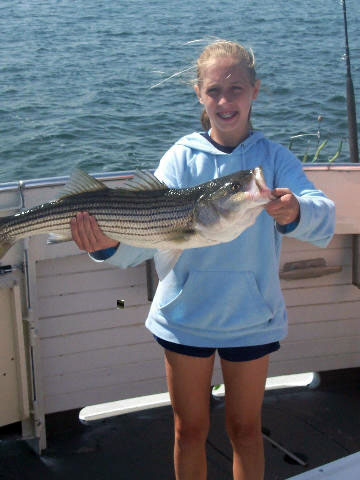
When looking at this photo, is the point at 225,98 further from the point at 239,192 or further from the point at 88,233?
the point at 88,233

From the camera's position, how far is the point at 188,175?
125 inches

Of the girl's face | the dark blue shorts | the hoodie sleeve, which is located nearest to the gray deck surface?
the dark blue shorts

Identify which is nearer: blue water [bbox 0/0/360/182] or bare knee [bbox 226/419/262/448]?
bare knee [bbox 226/419/262/448]

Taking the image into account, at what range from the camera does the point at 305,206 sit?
2797mm

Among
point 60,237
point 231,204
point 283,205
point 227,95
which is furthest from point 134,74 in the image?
point 283,205

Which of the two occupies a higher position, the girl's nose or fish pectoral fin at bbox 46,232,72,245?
the girl's nose

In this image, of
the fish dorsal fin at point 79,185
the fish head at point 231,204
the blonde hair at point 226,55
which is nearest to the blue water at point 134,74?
the blonde hair at point 226,55

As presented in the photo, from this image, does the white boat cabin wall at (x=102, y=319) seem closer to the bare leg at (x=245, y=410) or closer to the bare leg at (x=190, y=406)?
the bare leg at (x=190, y=406)

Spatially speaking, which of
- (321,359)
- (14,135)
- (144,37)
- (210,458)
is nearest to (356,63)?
(144,37)

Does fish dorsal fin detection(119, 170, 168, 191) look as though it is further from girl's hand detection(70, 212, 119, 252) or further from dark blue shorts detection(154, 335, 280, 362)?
dark blue shorts detection(154, 335, 280, 362)

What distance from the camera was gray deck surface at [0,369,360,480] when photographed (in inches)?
163

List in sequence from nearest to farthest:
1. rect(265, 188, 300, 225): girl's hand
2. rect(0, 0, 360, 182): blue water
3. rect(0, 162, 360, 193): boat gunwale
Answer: rect(265, 188, 300, 225): girl's hand
rect(0, 162, 360, 193): boat gunwale
rect(0, 0, 360, 182): blue water

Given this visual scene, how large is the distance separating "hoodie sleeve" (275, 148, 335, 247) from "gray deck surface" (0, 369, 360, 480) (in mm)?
1845

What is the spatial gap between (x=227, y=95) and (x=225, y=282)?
0.86m
